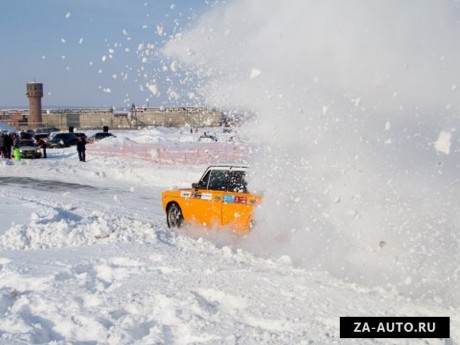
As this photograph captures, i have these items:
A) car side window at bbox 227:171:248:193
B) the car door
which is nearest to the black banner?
car side window at bbox 227:171:248:193

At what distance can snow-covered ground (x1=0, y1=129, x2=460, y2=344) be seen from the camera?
499 centimetres

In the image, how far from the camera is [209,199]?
9.95 m

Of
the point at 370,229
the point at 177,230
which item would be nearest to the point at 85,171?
the point at 177,230

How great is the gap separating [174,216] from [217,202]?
5.34 feet

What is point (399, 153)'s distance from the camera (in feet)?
21.7

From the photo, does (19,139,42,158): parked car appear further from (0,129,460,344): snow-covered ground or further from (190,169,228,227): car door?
(190,169,228,227): car door

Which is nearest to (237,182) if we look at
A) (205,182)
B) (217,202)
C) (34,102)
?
(217,202)

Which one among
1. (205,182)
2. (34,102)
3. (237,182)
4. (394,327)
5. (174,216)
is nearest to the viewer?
(394,327)

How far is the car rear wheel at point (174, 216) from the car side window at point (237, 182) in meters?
1.63

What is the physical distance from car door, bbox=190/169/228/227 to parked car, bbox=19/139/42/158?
2266 centimetres

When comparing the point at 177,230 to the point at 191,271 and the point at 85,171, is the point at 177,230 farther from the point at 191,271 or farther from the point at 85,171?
the point at 85,171

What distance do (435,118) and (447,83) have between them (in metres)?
0.43

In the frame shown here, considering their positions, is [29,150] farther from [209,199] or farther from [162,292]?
[162,292]

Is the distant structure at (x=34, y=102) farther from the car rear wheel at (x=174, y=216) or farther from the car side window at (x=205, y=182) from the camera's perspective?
the car side window at (x=205, y=182)
